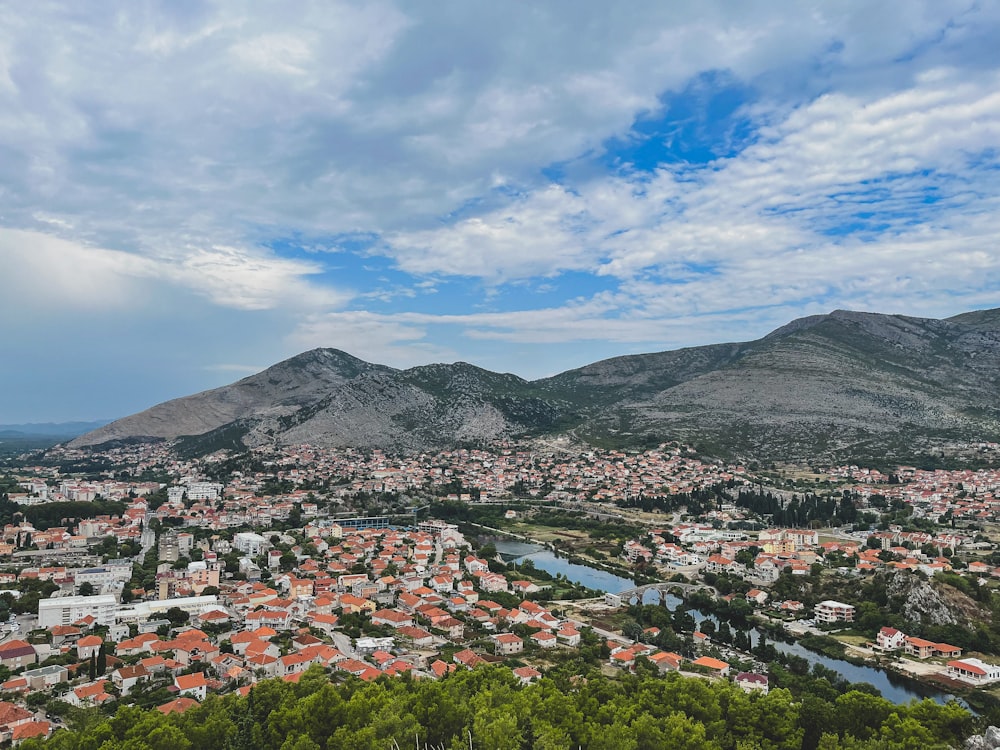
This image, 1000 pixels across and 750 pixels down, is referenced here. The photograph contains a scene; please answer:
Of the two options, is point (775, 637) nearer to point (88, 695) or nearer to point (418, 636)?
point (418, 636)

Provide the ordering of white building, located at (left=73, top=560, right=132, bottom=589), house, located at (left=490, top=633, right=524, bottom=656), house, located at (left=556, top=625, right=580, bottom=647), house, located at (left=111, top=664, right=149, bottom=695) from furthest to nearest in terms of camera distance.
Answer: white building, located at (left=73, top=560, right=132, bottom=589) < house, located at (left=556, top=625, right=580, bottom=647) < house, located at (left=490, top=633, right=524, bottom=656) < house, located at (left=111, top=664, right=149, bottom=695)

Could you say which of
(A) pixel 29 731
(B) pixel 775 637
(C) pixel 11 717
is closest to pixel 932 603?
(B) pixel 775 637

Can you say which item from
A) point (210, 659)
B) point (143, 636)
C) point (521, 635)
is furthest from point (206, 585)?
point (521, 635)

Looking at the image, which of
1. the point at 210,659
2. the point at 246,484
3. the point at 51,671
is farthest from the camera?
the point at 246,484

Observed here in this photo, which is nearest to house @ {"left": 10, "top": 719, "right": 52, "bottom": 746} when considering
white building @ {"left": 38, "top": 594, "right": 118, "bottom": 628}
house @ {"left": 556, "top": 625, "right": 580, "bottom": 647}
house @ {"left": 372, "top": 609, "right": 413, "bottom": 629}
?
white building @ {"left": 38, "top": 594, "right": 118, "bottom": 628}

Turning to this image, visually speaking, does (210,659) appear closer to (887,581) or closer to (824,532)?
(887,581)

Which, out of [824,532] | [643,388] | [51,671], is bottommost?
[824,532]

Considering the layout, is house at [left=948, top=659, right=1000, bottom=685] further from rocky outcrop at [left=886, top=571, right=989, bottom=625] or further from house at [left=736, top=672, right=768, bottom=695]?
house at [left=736, top=672, right=768, bottom=695]
